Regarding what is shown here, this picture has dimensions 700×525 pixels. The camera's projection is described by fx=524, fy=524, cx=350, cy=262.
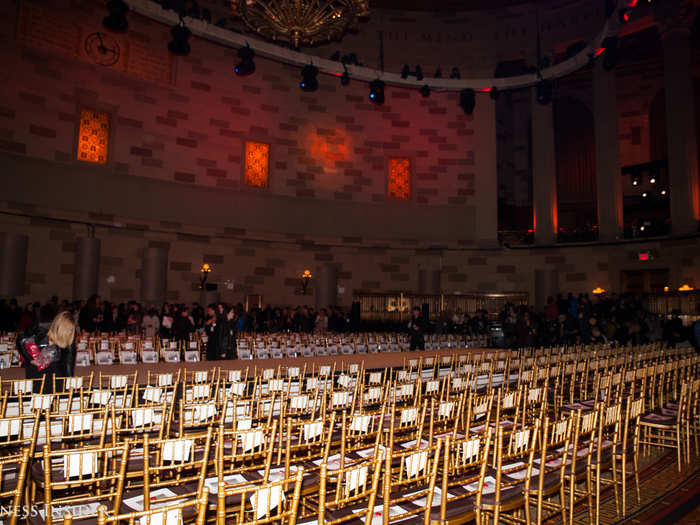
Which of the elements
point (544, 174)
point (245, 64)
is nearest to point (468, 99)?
point (544, 174)

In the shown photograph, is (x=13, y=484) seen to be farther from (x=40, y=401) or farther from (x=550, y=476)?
(x=550, y=476)

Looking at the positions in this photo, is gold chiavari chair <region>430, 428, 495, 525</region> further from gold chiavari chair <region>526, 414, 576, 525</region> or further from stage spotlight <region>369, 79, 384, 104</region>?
stage spotlight <region>369, 79, 384, 104</region>

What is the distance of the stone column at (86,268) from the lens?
61.3 feet

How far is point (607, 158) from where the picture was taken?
24.3m

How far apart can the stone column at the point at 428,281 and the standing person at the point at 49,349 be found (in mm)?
19946

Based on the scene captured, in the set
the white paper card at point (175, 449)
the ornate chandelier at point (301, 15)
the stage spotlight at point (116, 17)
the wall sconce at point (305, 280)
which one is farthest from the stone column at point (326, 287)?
the white paper card at point (175, 449)

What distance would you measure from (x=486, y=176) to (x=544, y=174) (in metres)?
2.77

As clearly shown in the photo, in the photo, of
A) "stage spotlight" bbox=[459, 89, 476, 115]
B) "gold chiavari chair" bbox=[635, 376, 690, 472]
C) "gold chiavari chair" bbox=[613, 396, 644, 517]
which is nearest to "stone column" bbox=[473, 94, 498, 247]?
"stage spotlight" bbox=[459, 89, 476, 115]

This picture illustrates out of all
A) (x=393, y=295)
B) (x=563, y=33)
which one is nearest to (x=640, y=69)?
(x=563, y=33)

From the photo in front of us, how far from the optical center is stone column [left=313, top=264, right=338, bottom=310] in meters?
23.9

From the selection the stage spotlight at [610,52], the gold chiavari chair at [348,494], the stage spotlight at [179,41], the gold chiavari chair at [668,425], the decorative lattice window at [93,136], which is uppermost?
the stage spotlight at [610,52]

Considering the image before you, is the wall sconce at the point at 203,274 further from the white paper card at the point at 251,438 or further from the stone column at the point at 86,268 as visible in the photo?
the white paper card at the point at 251,438

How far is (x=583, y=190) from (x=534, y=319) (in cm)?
1567

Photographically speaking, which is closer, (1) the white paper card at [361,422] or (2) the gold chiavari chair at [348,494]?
(2) the gold chiavari chair at [348,494]
